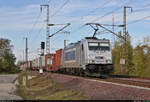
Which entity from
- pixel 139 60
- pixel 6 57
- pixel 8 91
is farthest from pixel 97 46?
pixel 6 57

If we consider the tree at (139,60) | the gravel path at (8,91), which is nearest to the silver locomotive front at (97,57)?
the gravel path at (8,91)

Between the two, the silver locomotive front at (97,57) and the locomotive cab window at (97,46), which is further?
the locomotive cab window at (97,46)

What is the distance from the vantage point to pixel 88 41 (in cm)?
2548

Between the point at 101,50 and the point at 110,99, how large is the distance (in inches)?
525

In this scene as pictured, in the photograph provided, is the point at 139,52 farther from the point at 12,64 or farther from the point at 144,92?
the point at 12,64

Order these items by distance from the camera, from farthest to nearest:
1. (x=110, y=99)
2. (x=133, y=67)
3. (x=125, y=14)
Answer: (x=133, y=67)
(x=125, y=14)
(x=110, y=99)

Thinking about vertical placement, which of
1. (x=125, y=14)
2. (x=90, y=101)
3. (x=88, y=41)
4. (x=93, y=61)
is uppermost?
(x=125, y=14)

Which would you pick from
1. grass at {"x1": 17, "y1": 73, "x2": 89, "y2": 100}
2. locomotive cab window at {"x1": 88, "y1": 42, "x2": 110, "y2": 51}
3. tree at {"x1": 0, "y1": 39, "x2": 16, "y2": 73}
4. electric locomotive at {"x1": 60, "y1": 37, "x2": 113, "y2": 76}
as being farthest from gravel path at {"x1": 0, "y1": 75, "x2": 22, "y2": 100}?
tree at {"x1": 0, "y1": 39, "x2": 16, "y2": 73}

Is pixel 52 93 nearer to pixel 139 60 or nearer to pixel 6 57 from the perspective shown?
pixel 139 60

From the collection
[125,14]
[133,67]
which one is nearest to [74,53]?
[125,14]

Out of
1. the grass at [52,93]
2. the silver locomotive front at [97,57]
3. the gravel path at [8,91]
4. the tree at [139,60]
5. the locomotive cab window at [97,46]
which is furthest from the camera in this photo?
the tree at [139,60]

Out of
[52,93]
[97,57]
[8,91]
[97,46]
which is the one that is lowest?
[8,91]

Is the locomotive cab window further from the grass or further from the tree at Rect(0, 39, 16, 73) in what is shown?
the tree at Rect(0, 39, 16, 73)

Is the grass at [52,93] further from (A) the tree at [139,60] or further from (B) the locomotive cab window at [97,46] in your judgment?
(A) the tree at [139,60]
